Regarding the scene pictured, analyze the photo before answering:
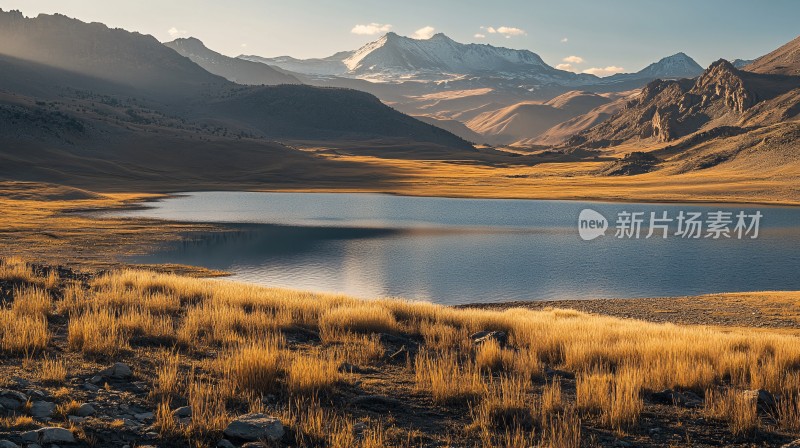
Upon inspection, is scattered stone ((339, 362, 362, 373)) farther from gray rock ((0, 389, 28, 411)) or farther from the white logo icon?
the white logo icon

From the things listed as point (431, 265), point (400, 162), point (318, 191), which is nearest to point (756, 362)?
point (431, 265)

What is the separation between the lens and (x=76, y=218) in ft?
199

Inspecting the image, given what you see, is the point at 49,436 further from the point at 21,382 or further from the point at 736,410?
the point at 736,410

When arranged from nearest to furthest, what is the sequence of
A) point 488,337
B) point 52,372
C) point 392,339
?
point 52,372 → point 488,337 → point 392,339

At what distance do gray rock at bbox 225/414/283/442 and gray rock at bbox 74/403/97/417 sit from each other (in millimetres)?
1752

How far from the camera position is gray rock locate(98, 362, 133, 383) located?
30.7ft

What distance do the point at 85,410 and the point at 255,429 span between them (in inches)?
83.3

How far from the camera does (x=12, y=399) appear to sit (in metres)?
7.66

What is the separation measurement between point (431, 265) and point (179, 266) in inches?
638

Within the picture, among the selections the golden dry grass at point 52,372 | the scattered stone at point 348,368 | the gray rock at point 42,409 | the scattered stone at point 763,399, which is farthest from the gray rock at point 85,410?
the scattered stone at point 763,399

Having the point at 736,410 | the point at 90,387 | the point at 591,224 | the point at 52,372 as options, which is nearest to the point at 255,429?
the point at 90,387

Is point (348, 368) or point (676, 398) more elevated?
point (676, 398)

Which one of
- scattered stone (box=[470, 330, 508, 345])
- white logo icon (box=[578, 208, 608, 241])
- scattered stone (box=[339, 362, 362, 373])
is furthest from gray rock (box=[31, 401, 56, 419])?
white logo icon (box=[578, 208, 608, 241])

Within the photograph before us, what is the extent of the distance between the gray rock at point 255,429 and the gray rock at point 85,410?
1752 millimetres
